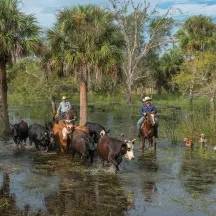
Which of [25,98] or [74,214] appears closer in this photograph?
[74,214]

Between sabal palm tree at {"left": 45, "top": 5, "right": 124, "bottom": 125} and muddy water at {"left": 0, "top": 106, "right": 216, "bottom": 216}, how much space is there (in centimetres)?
747

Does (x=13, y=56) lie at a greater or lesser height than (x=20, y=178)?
greater

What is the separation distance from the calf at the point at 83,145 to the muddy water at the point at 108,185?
1.30 feet

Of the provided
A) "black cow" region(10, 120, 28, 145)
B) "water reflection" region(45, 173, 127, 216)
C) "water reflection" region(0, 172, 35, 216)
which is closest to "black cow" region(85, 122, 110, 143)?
"black cow" region(10, 120, 28, 145)

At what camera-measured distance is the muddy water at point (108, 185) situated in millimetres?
8922

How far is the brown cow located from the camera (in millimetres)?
15367

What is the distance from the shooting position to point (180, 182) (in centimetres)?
1135

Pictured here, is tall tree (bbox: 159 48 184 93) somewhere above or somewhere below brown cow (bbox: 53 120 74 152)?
above

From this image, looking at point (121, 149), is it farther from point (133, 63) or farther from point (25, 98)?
point (133, 63)

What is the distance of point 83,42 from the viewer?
72.5 ft

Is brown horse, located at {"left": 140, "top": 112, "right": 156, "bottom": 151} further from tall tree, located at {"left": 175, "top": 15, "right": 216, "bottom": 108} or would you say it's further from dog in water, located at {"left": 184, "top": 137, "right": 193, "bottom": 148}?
tall tree, located at {"left": 175, "top": 15, "right": 216, "bottom": 108}

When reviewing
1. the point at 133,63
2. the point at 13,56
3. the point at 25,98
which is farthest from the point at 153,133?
the point at 133,63

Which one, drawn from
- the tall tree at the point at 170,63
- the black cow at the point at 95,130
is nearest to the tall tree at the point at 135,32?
the tall tree at the point at 170,63

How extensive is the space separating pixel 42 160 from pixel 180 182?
5.44 m
